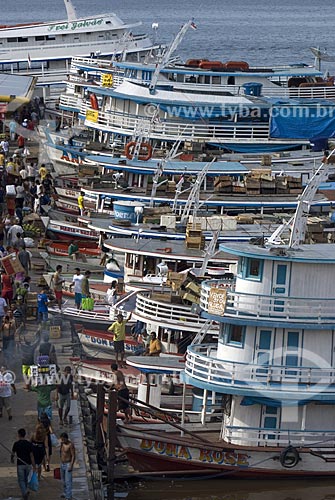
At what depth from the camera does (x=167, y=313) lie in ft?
111

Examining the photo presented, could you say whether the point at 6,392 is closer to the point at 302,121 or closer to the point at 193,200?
the point at 193,200

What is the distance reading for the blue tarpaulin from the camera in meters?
55.6

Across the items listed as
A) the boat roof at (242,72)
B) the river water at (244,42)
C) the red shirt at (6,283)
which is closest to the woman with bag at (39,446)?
the river water at (244,42)

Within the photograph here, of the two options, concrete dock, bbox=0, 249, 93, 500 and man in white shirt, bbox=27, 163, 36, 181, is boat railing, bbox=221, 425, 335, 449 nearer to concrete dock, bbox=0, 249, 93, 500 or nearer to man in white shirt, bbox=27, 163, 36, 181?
concrete dock, bbox=0, 249, 93, 500

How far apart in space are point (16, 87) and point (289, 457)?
3699cm

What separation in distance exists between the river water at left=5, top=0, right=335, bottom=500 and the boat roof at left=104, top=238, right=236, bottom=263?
8.40m

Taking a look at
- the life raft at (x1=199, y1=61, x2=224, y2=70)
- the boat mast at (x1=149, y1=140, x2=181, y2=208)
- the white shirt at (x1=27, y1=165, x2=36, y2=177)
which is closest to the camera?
the boat mast at (x1=149, y1=140, x2=181, y2=208)

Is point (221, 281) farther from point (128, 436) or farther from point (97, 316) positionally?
point (97, 316)

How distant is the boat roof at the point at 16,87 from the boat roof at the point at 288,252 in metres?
31.4

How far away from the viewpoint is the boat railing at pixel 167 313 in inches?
1330

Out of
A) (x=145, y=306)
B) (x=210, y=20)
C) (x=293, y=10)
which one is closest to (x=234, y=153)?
(x=145, y=306)

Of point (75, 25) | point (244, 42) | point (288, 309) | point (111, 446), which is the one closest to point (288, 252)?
point (288, 309)

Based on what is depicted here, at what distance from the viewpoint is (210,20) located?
17188 centimetres

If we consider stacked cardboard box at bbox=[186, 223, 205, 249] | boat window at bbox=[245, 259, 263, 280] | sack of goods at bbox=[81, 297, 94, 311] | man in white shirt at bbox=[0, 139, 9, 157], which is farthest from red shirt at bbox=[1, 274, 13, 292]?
man in white shirt at bbox=[0, 139, 9, 157]
